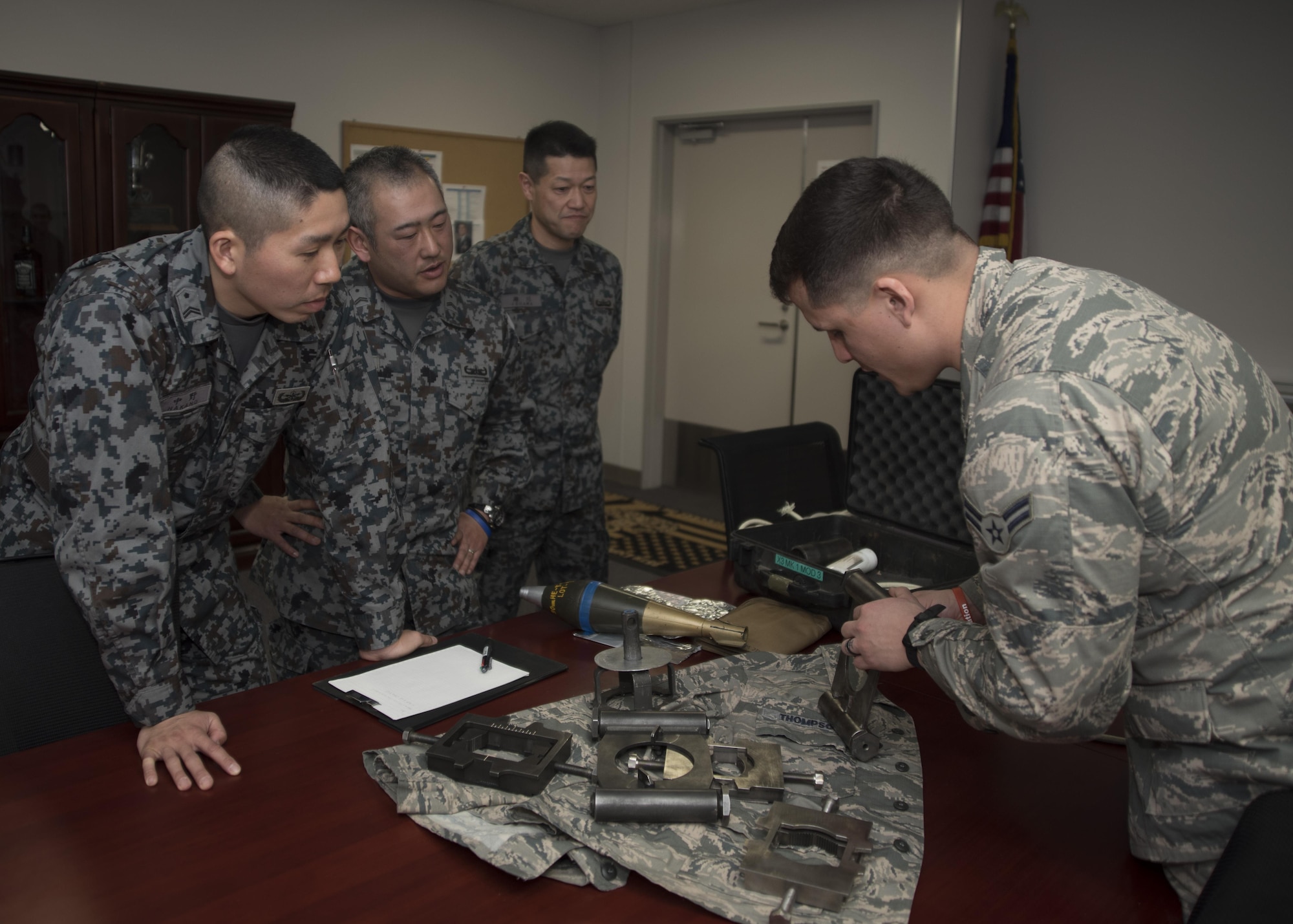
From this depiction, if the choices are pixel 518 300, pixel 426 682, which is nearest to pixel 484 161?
pixel 518 300

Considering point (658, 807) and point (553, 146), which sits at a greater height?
point (553, 146)

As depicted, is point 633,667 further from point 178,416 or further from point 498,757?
point 178,416

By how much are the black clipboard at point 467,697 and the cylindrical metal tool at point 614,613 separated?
12 centimetres

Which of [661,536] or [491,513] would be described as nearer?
[491,513]

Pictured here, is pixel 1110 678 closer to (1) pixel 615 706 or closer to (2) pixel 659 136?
(1) pixel 615 706

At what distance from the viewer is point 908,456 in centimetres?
211

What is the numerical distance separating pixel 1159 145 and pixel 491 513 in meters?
3.93

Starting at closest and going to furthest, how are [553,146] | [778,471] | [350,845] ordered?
[350,845], [778,471], [553,146]

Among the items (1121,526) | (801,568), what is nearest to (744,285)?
(801,568)

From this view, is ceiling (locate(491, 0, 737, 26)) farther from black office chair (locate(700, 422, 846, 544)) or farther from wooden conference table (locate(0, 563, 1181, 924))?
wooden conference table (locate(0, 563, 1181, 924))

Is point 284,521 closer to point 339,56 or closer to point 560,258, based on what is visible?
point 560,258

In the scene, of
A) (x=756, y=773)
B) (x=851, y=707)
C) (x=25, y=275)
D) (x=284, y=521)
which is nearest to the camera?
(x=756, y=773)

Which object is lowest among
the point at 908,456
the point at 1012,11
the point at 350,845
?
the point at 350,845

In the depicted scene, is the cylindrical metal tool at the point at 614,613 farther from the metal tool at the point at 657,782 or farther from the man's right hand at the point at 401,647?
the metal tool at the point at 657,782
